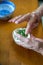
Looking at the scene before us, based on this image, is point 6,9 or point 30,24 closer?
point 30,24

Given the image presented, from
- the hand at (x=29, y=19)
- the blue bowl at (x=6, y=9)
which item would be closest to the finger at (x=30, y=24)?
the hand at (x=29, y=19)

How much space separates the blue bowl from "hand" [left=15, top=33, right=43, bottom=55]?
0.17 metres

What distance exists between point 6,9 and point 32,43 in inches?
12.1

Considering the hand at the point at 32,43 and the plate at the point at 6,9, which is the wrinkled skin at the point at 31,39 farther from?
the plate at the point at 6,9

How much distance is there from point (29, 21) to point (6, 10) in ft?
0.75

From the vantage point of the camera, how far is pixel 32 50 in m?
0.77

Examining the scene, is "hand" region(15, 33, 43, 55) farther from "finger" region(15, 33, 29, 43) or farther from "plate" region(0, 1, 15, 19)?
"plate" region(0, 1, 15, 19)

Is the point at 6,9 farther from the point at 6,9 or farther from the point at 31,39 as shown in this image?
the point at 31,39

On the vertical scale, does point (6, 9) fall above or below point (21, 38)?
above

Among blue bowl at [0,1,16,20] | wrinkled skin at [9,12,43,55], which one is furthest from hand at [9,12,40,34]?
blue bowl at [0,1,16,20]

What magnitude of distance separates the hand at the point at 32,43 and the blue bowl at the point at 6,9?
0.57 ft

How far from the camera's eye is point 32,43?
76 cm

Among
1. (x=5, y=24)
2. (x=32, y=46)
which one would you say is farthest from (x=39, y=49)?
(x=5, y=24)

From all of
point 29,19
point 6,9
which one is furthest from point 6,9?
point 29,19
